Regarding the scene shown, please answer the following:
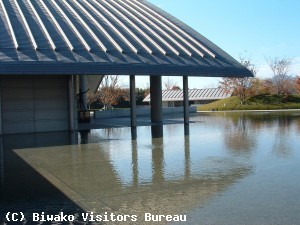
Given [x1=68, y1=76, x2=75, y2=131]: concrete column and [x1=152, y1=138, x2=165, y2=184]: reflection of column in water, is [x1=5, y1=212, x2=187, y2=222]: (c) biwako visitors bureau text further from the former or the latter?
[x1=68, y1=76, x2=75, y2=131]: concrete column

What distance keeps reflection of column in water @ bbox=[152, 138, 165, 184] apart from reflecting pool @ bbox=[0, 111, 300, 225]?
19mm

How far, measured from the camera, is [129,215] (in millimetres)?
4977

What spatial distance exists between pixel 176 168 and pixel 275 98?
3948 centimetres

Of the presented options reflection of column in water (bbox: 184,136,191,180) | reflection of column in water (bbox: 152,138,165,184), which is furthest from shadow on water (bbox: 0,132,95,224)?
reflection of column in water (bbox: 184,136,191,180)

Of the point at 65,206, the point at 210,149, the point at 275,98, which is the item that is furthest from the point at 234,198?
the point at 275,98

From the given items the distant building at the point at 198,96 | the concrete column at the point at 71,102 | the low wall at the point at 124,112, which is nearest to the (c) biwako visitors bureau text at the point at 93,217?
the concrete column at the point at 71,102

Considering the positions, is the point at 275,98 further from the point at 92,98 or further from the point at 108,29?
the point at 108,29

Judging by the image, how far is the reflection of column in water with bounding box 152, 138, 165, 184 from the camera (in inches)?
283

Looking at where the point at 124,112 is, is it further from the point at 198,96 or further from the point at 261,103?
the point at 198,96

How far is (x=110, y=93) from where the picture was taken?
2048 inches

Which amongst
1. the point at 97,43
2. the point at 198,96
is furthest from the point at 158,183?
the point at 198,96

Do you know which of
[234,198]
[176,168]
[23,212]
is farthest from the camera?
[176,168]

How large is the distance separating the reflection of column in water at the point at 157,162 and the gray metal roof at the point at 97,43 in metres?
5.12

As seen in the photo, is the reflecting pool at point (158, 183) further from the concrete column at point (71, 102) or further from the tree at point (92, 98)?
the tree at point (92, 98)
